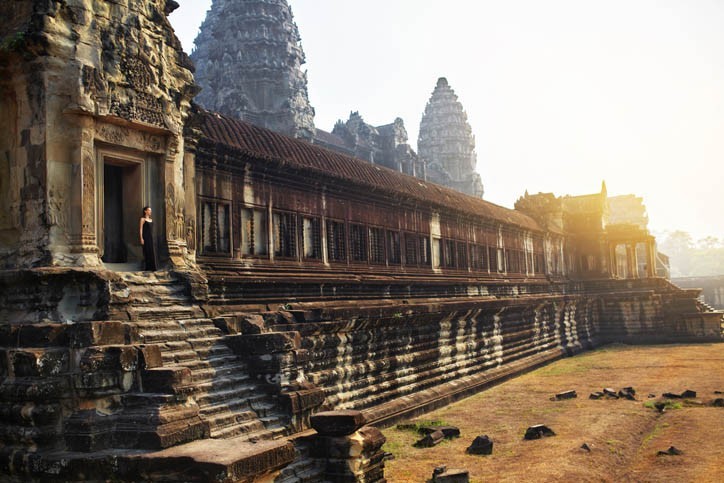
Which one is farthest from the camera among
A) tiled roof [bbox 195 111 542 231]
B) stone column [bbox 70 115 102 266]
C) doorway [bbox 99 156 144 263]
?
tiled roof [bbox 195 111 542 231]

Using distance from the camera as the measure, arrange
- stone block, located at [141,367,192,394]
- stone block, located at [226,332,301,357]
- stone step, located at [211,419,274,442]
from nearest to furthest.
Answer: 1. stone block, located at [141,367,192,394]
2. stone step, located at [211,419,274,442]
3. stone block, located at [226,332,301,357]

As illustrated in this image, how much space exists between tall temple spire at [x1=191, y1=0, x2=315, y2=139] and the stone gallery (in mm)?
38639

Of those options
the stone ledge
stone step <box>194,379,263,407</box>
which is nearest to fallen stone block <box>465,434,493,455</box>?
stone step <box>194,379,263,407</box>

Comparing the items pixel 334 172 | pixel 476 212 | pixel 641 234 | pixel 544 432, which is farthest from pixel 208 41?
pixel 544 432

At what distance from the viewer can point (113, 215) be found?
396 inches

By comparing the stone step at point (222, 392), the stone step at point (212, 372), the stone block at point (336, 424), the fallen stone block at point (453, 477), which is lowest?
the fallen stone block at point (453, 477)

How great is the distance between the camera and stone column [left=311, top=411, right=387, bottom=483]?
835cm

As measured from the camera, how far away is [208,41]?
7350 centimetres

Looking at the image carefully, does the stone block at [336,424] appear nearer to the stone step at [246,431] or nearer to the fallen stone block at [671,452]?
the stone step at [246,431]

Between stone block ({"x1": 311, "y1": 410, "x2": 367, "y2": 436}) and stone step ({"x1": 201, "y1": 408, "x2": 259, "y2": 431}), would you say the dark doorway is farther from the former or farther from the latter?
stone block ({"x1": 311, "y1": 410, "x2": 367, "y2": 436})

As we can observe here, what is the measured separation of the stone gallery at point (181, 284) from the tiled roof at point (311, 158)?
0.07 metres

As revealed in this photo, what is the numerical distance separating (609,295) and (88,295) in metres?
32.2

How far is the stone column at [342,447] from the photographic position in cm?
835

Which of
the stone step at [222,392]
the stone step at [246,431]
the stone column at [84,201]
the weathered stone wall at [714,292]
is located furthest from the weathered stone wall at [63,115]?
the weathered stone wall at [714,292]
